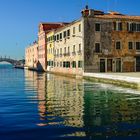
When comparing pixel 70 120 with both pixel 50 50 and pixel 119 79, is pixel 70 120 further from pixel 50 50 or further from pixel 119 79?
pixel 50 50

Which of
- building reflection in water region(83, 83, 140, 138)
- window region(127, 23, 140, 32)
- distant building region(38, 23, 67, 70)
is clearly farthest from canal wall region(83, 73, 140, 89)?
distant building region(38, 23, 67, 70)

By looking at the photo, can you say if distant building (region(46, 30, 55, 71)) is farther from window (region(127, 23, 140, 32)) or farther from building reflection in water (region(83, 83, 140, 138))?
building reflection in water (region(83, 83, 140, 138))

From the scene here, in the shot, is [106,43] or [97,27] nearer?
[97,27]

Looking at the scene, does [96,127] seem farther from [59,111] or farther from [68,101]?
[68,101]

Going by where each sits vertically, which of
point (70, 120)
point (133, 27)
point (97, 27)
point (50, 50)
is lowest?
point (70, 120)

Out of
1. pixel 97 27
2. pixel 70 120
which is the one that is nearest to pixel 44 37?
pixel 97 27

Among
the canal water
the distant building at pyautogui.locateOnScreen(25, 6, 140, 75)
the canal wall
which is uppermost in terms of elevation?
the distant building at pyautogui.locateOnScreen(25, 6, 140, 75)

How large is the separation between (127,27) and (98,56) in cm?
641

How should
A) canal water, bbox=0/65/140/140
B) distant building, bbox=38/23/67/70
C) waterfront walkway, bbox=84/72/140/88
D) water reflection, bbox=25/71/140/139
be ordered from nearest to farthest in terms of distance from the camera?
canal water, bbox=0/65/140/140, water reflection, bbox=25/71/140/139, waterfront walkway, bbox=84/72/140/88, distant building, bbox=38/23/67/70

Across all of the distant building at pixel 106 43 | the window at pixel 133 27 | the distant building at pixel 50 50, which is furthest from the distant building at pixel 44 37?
the window at pixel 133 27

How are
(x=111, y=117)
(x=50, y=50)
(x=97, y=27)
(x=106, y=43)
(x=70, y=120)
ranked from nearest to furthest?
1. (x=70, y=120)
2. (x=111, y=117)
3. (x=97, y=27)
4. (x=106, y=43)
5. (x=50, y=50)

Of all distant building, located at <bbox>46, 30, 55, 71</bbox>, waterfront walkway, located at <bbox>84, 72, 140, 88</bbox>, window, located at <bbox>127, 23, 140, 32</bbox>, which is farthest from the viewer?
distant building, located at <bbox>46, 30, 55, 71</bbox>

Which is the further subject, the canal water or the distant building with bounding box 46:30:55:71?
the distant building with bounding box 46:30:55:71

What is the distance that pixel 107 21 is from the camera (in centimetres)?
5353
